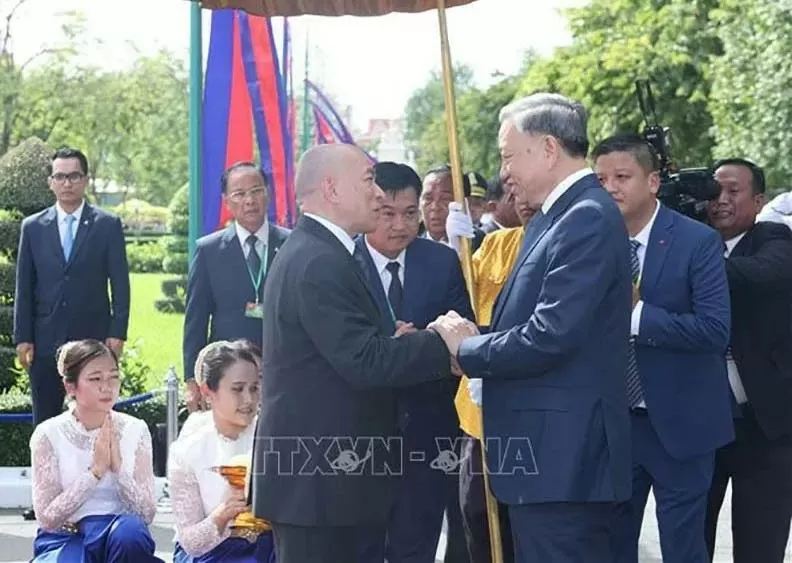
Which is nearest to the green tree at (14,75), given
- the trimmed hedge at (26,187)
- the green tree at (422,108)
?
the trimmed hedge at (26,187)

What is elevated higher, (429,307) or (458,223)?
(458,223)

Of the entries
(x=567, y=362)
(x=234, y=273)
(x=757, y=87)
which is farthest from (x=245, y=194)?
(x=757, y=87)

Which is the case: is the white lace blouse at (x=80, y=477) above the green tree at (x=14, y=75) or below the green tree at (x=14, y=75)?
below

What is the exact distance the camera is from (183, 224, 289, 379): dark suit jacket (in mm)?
7016

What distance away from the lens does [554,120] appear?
4383mm

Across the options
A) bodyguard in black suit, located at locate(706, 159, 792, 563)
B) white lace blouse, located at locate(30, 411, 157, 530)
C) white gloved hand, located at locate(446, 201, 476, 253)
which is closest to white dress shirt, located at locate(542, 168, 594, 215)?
white gloved hand, located at locate(446, 201, 476, 253)

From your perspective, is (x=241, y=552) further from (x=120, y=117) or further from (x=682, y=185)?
(x=120, y=117)

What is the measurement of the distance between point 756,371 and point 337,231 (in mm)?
2175

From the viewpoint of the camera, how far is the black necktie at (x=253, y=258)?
7039mm

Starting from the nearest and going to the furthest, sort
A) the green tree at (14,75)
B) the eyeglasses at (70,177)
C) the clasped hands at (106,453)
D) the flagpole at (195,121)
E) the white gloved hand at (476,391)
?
the white gloved hand at (476,391) → the clasped hands at (106,453) → the eyeglasses at (70,177) → the flagpole at (195,121) → the green tree at (14,75)

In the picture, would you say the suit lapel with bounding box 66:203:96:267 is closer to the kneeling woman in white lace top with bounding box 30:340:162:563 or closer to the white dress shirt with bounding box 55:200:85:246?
the white dress shirt with bounding box 55:200:85:246

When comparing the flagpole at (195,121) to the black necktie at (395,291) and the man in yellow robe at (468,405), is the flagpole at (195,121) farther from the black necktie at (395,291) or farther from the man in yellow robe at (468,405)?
the man in yellow robe at (468,405)

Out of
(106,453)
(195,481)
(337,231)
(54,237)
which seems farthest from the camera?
(54,237)

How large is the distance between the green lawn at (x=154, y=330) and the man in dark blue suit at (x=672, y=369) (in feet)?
29.1
